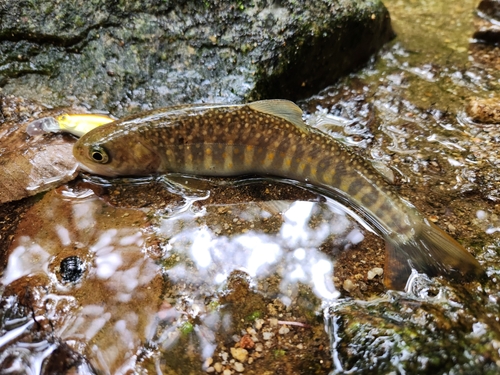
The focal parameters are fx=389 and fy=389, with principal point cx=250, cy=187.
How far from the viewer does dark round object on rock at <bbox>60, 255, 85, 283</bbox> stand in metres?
3.09

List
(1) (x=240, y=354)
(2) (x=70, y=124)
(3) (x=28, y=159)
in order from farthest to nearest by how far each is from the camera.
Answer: (2) (x=70, y=124), (3) (x=28, y=159), (1) (x=240, y=354)

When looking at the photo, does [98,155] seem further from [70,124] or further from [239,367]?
[239,367]

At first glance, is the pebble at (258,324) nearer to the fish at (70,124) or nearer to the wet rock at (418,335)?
the wet rock at (418,335)

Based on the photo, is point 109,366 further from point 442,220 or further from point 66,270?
point 442,220

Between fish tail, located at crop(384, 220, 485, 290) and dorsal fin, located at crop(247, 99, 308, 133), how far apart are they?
1428 mm

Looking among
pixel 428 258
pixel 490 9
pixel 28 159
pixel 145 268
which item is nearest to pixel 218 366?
pixel 145 268

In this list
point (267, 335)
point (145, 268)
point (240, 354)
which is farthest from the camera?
point (145, 268)

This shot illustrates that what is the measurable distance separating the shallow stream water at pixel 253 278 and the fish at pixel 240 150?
0.52ft

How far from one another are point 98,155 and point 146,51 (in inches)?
64.5

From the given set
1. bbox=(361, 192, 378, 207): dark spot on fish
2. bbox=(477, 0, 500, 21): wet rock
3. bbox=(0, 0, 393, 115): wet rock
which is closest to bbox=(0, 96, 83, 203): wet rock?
bbox=(0, 0, 393, 115): wet rock

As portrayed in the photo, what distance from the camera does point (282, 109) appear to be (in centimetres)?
368

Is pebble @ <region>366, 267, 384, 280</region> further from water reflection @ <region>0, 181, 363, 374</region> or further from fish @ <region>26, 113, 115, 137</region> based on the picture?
fish @ <region>26, 113, 115, 137</region>

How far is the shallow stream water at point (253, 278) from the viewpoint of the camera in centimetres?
265

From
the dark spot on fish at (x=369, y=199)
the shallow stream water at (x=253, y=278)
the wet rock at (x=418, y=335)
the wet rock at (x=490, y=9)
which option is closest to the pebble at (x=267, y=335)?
the shallow stream water at (x=253, y=278)
